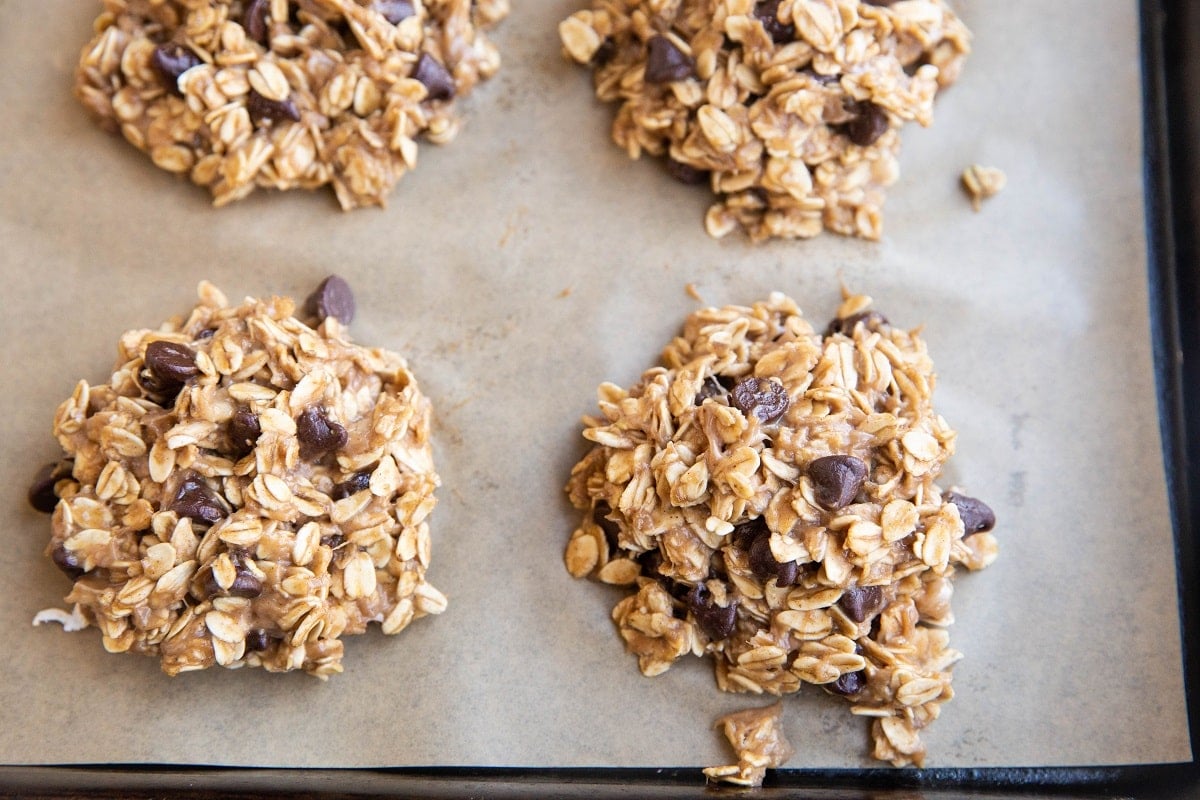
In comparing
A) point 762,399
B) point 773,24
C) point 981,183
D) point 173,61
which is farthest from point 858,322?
point 173,61

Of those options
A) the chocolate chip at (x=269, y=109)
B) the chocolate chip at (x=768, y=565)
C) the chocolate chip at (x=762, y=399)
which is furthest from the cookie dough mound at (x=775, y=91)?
the chocolate chip at (x=768, y=565)

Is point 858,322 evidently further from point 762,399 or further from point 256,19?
point 256,19

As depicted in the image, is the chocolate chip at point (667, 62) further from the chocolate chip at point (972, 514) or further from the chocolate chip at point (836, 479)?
the chocolate chip at point (972, 514)

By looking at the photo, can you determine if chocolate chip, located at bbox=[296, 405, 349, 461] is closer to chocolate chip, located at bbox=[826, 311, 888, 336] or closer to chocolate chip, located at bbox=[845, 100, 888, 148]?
chocolate chip, located at bbox=[826, 311, 888, 336]

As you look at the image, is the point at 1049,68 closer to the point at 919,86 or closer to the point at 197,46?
the point at 919,86

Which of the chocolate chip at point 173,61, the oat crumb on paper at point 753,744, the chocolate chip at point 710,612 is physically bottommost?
the oat crumb on paper at point 753,744

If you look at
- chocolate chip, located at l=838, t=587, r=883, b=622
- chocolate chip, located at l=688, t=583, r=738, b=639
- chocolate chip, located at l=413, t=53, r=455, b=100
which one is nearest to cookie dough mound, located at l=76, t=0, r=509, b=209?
chocolate chip, located at l=413, t=53, r=455, b=100

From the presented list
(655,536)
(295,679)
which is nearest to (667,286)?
(655,536)
